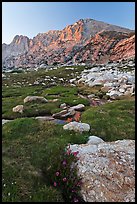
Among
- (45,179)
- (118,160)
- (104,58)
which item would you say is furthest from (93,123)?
(104,58)

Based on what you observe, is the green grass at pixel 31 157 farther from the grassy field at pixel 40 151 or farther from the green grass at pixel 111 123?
the green grass at pixel 111 123

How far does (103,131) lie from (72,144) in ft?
12.8

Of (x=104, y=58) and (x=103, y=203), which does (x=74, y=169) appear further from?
(x=104, y=58)

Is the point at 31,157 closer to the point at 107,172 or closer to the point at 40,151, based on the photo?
the point at 40,151

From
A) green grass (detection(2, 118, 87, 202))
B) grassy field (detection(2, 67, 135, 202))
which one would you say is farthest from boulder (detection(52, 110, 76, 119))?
green grass (detection(2, 118, 87, 202))

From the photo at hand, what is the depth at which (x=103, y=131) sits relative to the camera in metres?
15.4

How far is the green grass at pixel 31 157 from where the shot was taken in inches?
333

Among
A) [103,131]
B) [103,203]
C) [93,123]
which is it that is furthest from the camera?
[93,123]

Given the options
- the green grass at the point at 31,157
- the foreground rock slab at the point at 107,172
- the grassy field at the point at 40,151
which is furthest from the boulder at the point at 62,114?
the foreground rock slab at the point at 107,172

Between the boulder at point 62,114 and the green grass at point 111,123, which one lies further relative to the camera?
the boulder at point 62,114

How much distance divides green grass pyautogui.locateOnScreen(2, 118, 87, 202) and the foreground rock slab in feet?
3.22

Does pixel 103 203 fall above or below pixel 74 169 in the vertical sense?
below

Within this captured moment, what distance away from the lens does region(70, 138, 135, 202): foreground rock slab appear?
894 cm

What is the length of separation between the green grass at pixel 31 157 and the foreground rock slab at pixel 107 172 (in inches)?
38.6
